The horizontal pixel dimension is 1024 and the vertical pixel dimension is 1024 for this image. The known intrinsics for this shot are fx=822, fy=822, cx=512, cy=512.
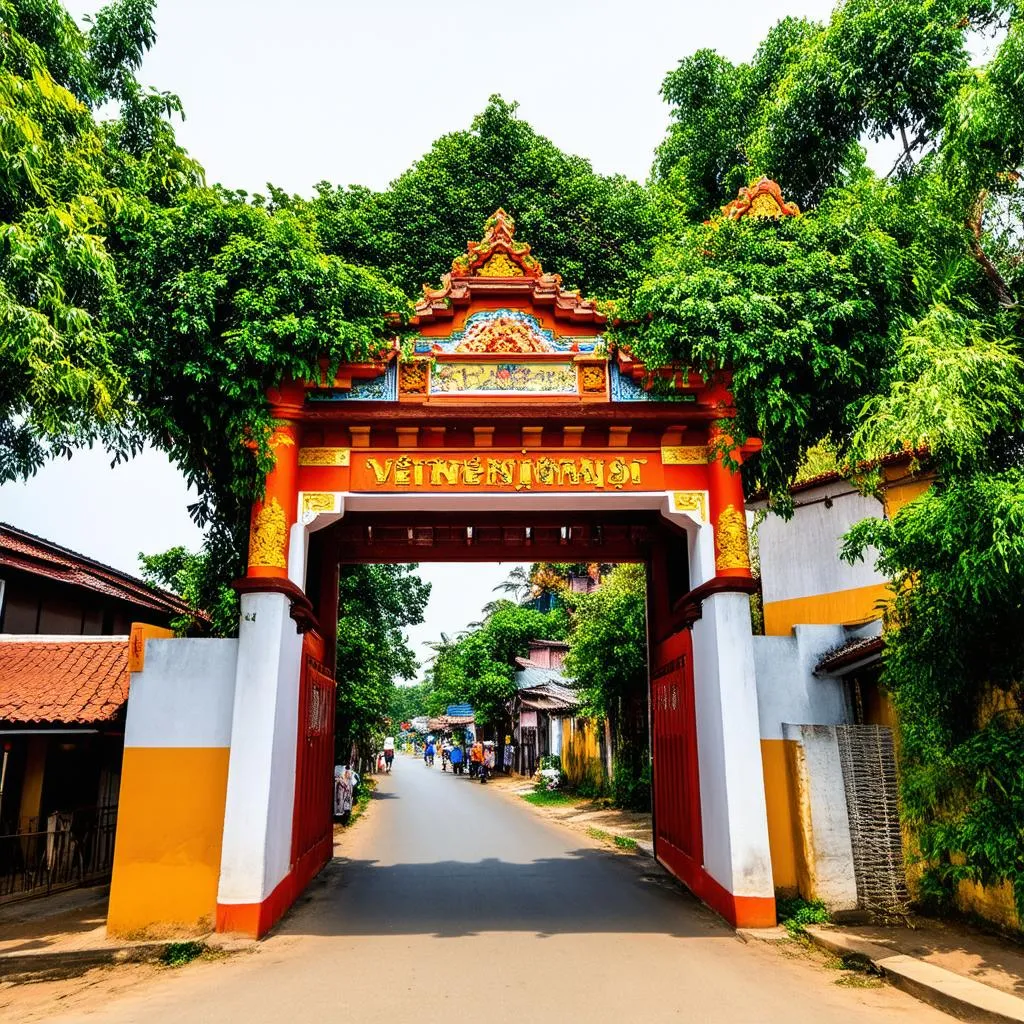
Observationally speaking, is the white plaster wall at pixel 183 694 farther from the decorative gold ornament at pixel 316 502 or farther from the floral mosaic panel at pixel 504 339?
the floral mosaic panel at pixel 504 339

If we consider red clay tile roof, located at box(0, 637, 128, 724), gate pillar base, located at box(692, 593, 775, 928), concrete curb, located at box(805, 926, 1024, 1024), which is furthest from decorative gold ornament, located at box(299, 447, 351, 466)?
concrete curb, located at box(805, 926, 1024, 1024)

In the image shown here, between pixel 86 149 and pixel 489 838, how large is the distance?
42.3 ft

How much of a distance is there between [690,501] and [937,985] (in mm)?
4768

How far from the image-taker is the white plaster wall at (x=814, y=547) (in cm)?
1268

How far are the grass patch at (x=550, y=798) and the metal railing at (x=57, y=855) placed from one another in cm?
1351

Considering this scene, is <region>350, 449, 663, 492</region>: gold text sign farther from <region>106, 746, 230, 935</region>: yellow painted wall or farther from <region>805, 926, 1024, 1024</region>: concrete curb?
<region>805, 926, 1024, 1024</region>: concrete curb

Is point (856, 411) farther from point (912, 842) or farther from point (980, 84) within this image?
point (912, 842)

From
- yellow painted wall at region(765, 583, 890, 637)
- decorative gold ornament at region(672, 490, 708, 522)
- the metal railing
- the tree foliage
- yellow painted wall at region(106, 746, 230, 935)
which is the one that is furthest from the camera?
yellow painted wall at region(765, 583, 890, 637)

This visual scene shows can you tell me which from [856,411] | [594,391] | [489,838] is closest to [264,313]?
[594,391]

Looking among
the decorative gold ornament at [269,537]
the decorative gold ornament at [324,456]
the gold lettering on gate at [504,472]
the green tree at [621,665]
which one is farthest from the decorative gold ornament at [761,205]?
the green tree at [621,665]

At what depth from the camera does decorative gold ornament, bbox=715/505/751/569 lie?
27.9ft

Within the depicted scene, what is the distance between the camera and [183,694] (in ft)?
25.9

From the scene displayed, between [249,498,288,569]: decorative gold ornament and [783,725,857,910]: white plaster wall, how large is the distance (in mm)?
5456

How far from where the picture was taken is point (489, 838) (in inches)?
614
